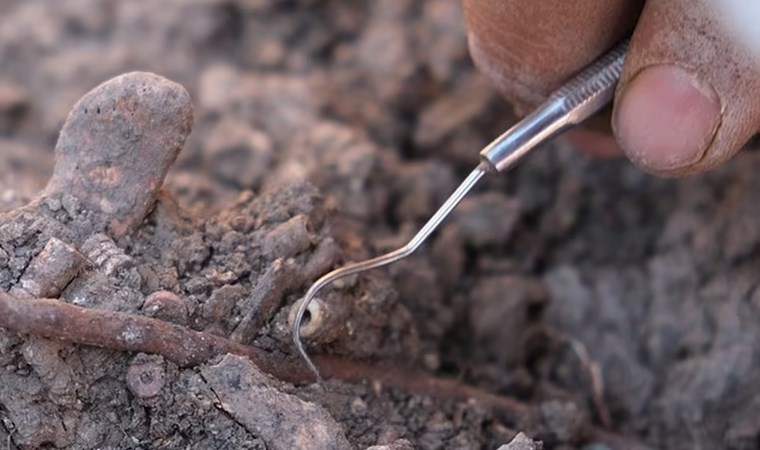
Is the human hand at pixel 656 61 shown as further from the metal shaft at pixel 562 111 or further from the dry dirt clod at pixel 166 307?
the dry dirt clod at pixel 166 307

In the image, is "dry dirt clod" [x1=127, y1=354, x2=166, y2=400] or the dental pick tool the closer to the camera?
"dry dirt clod" [x1=127, y1=354, x2=166, y2=400]

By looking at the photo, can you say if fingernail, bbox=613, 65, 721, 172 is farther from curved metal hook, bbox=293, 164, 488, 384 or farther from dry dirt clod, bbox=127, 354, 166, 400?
dry dirt clod, bbox=127, 354, 166, 400

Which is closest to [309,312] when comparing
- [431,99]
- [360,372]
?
[360,372]

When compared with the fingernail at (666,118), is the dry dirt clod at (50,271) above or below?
below

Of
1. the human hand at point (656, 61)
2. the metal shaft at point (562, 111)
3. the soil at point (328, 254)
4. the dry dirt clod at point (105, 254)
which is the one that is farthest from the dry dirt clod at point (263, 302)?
the human hand at point (656, 61)

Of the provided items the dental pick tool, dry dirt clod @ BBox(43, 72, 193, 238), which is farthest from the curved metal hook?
dry dirt clod @ BBox(43, 72, 193, 238)

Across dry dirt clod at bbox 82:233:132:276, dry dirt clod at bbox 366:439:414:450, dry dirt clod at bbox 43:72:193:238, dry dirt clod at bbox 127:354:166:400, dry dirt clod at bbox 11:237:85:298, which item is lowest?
dry dirt clod at bbox 127:354:166:400

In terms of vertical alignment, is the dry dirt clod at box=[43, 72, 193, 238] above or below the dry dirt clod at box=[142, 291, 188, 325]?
above
